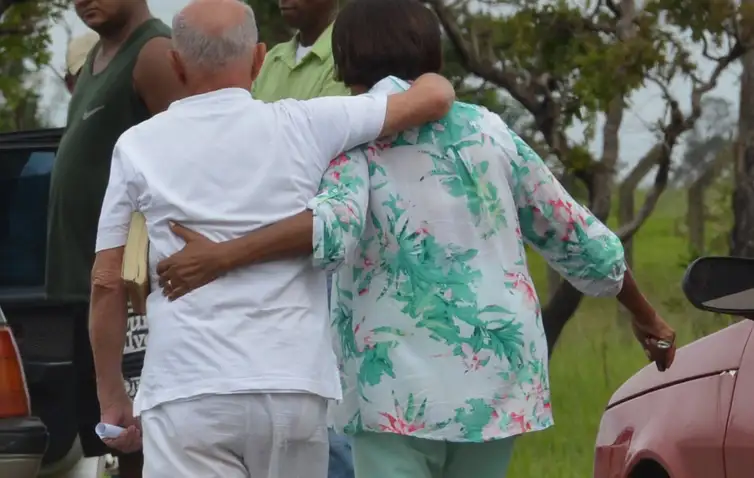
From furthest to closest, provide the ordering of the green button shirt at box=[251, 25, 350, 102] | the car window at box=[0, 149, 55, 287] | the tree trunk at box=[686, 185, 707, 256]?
1. the tree trunk at box=[686, 185, 707, 256]
2. the car window at box=[0, 149, 55, 287]
3. the green button shirt at box=[251, 25, 350, 102]

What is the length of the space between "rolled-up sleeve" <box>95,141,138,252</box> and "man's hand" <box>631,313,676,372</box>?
121 centimetres

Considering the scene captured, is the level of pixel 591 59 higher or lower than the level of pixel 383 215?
lower

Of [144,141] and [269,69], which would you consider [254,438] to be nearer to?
[144,141]

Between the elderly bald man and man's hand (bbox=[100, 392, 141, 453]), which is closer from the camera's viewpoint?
the elderly bald man

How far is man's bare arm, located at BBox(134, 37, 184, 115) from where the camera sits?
465 cm

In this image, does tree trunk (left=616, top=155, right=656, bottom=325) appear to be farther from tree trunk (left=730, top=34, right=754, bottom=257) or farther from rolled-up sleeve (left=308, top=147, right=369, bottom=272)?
rolled-up sleeve (left=308, top=147, right=369, bottom=272)

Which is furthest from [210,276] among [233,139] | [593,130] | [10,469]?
[593,130]

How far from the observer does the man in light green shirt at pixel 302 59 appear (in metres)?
4.69

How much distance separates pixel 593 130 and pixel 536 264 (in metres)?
11.5

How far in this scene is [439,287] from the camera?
3.38m

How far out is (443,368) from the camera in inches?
132

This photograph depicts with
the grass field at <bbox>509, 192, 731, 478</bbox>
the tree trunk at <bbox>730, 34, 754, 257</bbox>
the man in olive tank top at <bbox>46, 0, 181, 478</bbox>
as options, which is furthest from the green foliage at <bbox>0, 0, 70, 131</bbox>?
the man in olive tank top at <bbox>46, 0, 181, 478</bbox>

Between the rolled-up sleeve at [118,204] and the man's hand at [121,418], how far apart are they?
351 mm

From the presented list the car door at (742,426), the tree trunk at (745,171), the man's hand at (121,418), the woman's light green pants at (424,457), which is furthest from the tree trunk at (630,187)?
the man's hand at (121,418)
